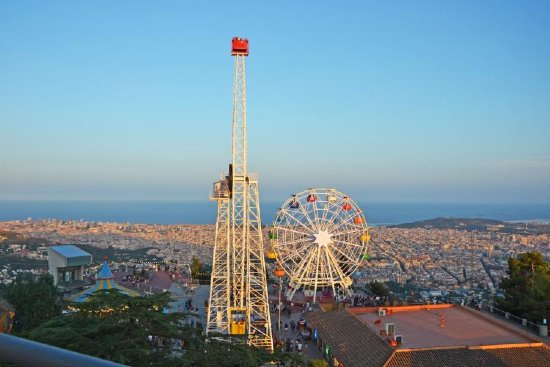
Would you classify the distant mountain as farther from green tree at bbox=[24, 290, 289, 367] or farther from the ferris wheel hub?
green tree at bbox=[24, 290, 289, 367]

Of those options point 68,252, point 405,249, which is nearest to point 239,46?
point 68,252

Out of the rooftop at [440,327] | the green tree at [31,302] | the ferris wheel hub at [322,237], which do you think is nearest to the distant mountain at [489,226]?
the ferris wheel hub at [322,237]

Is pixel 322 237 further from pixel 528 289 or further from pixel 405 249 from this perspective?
pixel 405 249

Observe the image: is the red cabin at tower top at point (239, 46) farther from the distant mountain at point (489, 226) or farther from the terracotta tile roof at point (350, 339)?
the distant mountain at point (489, 226)

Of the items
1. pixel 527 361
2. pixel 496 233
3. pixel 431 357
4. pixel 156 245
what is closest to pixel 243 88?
pixel 431 357

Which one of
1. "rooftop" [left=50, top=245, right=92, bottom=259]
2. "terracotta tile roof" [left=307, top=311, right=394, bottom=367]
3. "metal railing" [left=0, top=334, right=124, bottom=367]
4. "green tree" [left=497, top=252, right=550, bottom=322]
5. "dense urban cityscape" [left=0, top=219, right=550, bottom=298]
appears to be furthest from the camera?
"dense urban cityscape" [left=0, top=219, right=550, bottom=298]

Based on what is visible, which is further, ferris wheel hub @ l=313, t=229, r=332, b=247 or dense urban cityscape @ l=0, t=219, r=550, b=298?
dense urban cityscape @ l=0, t=219, r=550, b=298

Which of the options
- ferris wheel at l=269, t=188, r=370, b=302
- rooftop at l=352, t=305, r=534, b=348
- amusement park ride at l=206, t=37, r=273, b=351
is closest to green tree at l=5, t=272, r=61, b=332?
amusement park ride at l=206, t=37, r=273, b=351
